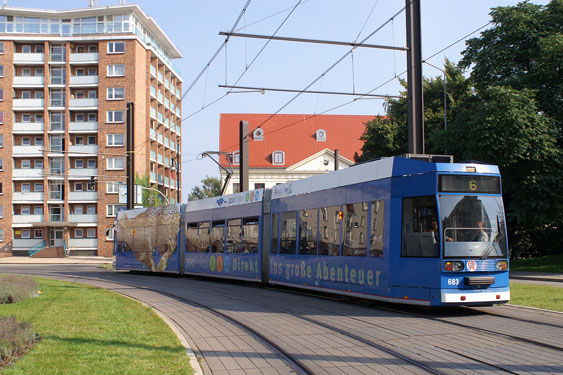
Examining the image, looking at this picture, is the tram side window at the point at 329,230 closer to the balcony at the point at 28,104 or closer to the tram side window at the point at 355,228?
the tram side window at the point at 355,228

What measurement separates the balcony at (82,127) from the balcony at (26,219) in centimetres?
1013

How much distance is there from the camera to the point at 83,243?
6650 centimetres

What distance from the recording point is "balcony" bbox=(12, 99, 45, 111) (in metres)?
66.8

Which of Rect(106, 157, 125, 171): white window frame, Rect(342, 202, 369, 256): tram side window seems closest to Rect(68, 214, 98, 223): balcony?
Rect(106, 157, 125, 171): white window frame

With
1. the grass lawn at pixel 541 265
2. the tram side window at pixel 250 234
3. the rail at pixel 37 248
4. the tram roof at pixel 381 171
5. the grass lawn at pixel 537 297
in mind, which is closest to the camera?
the tram roof at pixel 381 171

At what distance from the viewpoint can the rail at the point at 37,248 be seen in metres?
64.9

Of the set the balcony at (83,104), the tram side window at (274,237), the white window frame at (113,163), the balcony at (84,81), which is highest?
the balcony at (84,81)

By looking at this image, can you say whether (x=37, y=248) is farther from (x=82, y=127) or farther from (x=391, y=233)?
→ (x=391, y=233)

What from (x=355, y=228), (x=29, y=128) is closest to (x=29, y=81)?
(x=29, y=128)

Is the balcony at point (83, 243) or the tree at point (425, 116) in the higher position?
the tree at point (425, 116)

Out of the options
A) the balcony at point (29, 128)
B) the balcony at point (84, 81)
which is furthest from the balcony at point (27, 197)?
the balcony at point (84, 81)

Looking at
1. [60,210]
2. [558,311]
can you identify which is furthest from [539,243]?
[60,210]

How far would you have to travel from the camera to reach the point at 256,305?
47.9 ft

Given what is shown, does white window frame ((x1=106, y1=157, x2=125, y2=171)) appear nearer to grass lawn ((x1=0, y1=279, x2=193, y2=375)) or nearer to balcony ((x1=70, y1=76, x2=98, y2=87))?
balcony ((x1=70, y1=76, x2=98, y2=87))
